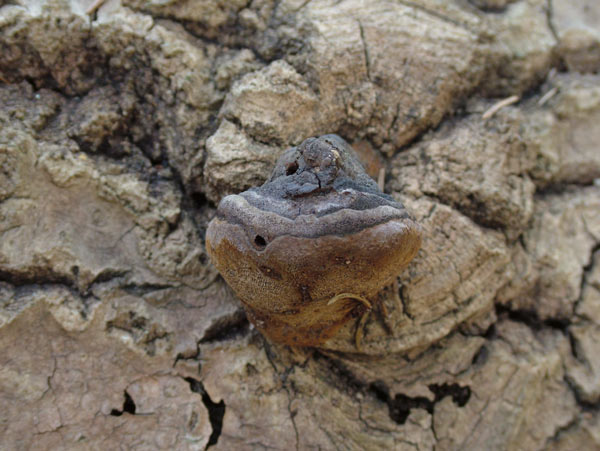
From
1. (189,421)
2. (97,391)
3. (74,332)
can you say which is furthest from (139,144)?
(189,421)

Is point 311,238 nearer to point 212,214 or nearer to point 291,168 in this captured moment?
point 291,168

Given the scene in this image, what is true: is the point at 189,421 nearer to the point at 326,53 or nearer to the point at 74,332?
the point at 74,332

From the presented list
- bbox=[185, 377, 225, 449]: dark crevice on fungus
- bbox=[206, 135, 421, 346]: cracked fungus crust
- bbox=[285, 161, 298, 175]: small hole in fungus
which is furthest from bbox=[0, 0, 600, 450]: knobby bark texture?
bbox=[206, 135, 421, 346]: cracked fungus crust

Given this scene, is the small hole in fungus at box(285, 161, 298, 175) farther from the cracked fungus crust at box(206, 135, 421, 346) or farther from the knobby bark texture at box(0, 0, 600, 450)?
the knobby bark texture at box(0, 0, 600, 450)

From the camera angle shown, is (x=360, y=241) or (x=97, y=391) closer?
(x=360, y=241)

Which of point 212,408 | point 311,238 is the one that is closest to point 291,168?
point 311,238

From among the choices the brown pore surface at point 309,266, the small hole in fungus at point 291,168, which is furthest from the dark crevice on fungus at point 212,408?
the small hole in fungus at point 291,168
